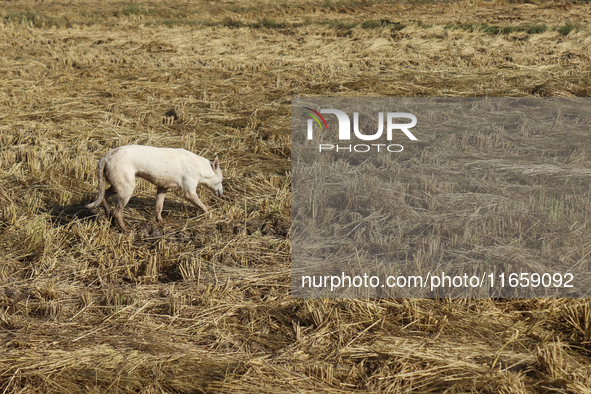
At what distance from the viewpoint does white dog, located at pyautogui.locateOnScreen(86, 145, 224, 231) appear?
4.85 meters

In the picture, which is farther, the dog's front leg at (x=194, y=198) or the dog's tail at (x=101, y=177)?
the dog's front leg at (x=194, y=198)

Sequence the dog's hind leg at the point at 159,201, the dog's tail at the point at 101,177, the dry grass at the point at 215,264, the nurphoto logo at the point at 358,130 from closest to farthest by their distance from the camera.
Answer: the dry grass at the point at 215,264 → the dog's tail at the point at 101,177 → the dog's hind leg at the point at 159,201 → the nurphoto logo at the point at 358,130

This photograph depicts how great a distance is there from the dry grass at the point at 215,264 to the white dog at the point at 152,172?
0.28 m

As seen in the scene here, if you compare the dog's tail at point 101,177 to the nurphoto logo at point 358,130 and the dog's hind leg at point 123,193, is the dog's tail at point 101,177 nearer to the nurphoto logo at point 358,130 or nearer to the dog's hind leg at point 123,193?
the dog's hind leg at point 123,193

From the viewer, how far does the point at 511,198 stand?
5648mm

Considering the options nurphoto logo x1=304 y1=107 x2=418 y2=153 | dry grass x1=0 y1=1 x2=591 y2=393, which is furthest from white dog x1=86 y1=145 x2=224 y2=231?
nurphoto logo x1=304 y1=107 x2=418 y2=153

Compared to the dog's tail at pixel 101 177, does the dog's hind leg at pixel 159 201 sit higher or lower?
lower

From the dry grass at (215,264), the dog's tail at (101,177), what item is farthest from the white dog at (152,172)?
the dry grass at (215,264)

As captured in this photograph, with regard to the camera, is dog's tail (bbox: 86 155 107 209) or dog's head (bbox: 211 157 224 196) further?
dog's head (bbox: 211 157 224 196)

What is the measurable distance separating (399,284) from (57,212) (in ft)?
11.2

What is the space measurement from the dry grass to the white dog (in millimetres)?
278

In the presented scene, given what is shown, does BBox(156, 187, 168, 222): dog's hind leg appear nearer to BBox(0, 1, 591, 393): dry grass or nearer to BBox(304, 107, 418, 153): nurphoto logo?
BBox(0, 1, 591, 393): dry grass

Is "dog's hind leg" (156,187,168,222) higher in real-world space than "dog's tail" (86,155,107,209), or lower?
lower

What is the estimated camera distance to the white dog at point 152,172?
485 cm
